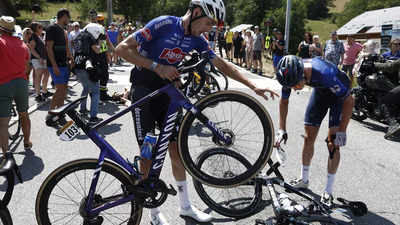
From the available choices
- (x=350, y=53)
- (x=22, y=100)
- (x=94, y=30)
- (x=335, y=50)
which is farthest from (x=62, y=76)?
(x=350, y=53)

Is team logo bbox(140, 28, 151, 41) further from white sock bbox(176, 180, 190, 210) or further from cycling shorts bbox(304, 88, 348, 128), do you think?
cycling shorts bbox(304, 88, 348, 128)

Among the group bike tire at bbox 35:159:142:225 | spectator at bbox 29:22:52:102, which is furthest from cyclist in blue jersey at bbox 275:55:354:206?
spectator at bbox 29:22:52:102

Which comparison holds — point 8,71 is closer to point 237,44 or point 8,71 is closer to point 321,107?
point 321,107

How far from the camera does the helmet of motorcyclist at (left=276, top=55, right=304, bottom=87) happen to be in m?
3.42

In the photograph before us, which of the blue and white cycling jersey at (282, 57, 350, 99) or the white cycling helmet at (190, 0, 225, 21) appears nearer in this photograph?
the white cycling helmet at (190, 0, 225, 21)

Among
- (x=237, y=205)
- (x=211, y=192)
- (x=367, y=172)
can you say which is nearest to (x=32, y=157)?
(x=211, y=192)

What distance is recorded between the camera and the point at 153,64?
2732 millimetres

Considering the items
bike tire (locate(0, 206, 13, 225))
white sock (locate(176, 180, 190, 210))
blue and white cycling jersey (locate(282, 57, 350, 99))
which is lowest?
white sock (locate(176, 180, 190, 210))

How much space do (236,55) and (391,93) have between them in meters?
12.5

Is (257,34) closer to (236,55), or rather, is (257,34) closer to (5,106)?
(236,55)

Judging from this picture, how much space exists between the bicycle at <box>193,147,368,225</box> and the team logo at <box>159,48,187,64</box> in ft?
3.07

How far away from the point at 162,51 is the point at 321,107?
224 centimetres

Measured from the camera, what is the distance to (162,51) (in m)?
2.91

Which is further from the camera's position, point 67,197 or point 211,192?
point 211,192
